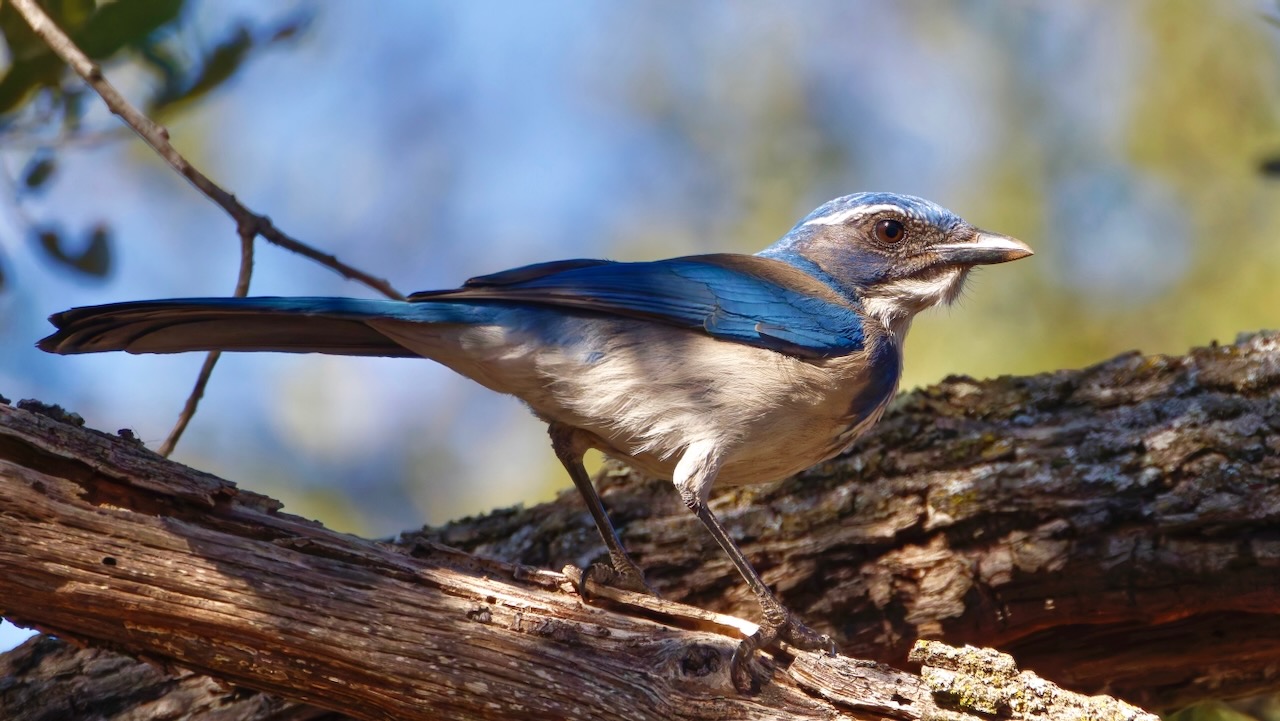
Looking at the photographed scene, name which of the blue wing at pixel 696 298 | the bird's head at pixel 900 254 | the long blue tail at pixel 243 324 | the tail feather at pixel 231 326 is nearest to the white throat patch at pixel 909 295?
the bird's head at pixel 900 254

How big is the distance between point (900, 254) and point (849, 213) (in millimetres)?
359

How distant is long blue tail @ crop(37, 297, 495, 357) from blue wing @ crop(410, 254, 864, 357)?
24 cm

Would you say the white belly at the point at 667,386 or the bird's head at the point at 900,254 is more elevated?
the bird's head at the point at 900,254

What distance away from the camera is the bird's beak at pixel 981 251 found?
6.14 meters

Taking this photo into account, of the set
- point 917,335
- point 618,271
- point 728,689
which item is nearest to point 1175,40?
point 917,335

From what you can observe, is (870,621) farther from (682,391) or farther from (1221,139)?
(1221,139)

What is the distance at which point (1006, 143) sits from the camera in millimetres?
10289

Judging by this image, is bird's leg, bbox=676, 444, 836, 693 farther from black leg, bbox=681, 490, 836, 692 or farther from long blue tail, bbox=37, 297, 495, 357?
long blue tail, bbox=37, 297, 495, 357

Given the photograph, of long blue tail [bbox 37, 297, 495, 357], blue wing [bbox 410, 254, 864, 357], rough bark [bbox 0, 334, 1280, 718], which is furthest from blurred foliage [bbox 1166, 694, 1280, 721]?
long blue tail [bbox 37, 297, 495, 357]

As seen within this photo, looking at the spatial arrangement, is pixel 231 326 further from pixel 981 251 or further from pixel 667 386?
pixel 981 251

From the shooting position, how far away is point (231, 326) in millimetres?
4938

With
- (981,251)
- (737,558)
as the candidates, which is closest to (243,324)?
(737,558)

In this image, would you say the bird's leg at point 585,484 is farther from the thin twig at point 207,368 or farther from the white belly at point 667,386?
the thin twig at point 207,368

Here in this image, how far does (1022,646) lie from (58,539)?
4.20m
